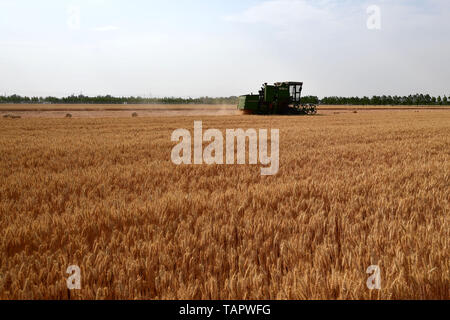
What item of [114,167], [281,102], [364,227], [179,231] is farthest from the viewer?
[281,102]

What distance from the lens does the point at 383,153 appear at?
7938 millimetres

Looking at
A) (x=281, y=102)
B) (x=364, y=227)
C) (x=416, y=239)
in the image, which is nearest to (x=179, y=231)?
(x=364, y=227)

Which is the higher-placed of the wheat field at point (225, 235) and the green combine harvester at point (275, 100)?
the green combine harvester at point (275, 100)

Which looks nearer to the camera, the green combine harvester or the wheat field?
the wheat field

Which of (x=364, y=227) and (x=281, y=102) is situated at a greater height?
(x=281, y=102)

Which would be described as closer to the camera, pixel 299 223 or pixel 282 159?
pixel 299 223

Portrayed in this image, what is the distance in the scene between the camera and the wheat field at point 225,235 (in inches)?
75.8

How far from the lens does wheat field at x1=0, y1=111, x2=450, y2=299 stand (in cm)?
193

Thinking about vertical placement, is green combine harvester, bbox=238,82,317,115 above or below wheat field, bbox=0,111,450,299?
above

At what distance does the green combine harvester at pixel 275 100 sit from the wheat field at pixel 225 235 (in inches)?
973

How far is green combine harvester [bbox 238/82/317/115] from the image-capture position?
2944cm

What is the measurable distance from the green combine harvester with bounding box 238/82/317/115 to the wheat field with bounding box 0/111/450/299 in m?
24.7
